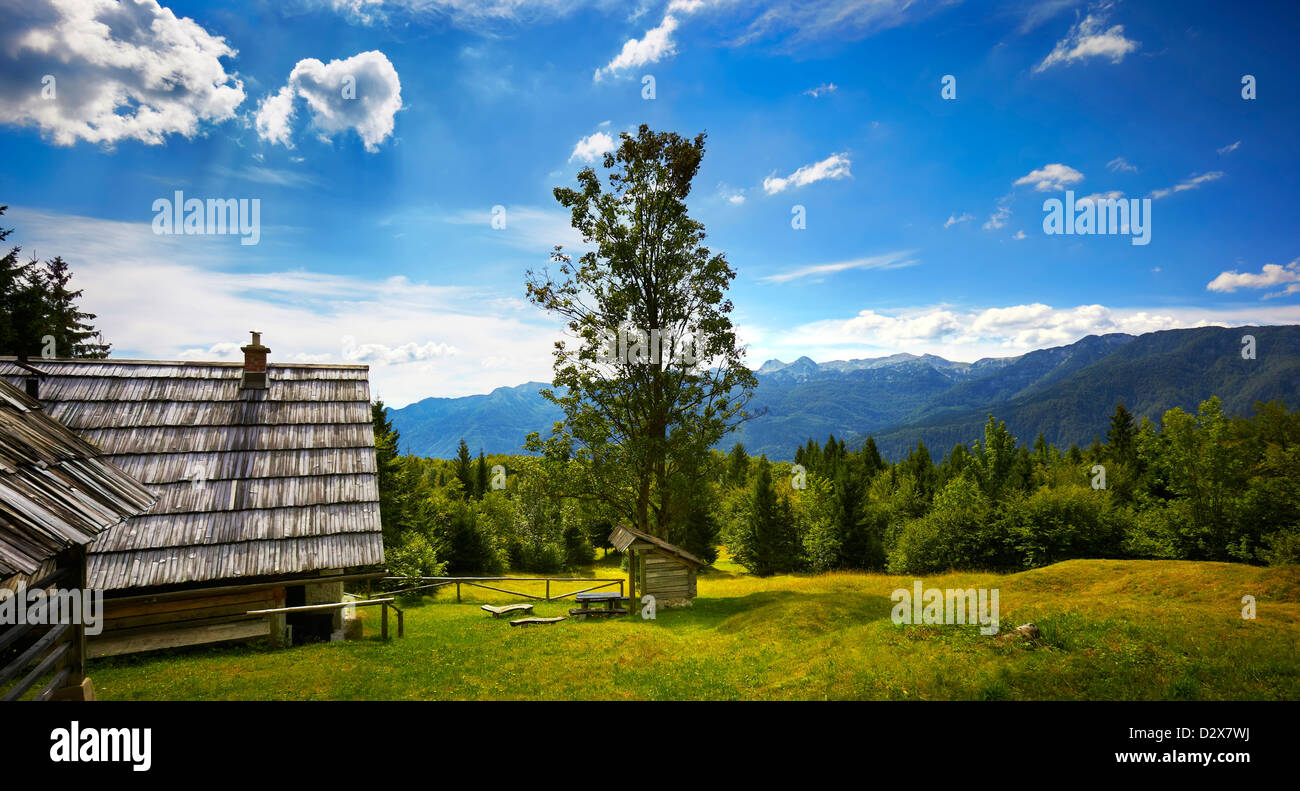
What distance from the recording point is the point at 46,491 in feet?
19.7

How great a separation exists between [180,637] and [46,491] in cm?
788

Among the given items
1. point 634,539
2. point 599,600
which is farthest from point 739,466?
point 599,600

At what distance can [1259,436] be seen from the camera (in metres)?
35.0

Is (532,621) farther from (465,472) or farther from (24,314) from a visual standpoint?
(465,472)

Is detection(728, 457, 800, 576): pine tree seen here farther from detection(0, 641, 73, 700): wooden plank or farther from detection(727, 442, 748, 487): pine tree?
detection(0, 641, 73, 700): wooden plank

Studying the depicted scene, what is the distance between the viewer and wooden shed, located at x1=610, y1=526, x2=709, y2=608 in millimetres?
18688

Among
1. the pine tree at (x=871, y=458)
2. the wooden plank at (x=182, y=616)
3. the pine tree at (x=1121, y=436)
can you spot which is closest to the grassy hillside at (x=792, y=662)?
the wooden plank at (x=182, y=616)

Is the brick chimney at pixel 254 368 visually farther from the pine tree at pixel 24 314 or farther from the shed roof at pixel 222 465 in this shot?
the pine tree at pixel 24 314

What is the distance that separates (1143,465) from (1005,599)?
1928 inches

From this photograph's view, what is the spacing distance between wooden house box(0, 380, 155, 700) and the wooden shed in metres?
13.2

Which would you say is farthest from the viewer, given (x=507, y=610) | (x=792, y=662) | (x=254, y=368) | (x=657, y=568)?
(x=657, y=568)

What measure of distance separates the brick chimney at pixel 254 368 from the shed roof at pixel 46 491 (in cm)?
596

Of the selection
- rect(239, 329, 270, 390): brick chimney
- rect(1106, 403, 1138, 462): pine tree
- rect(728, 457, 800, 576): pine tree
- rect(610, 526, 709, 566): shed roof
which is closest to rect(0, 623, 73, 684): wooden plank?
rect(239, 329, 270, 390): brick chimney
